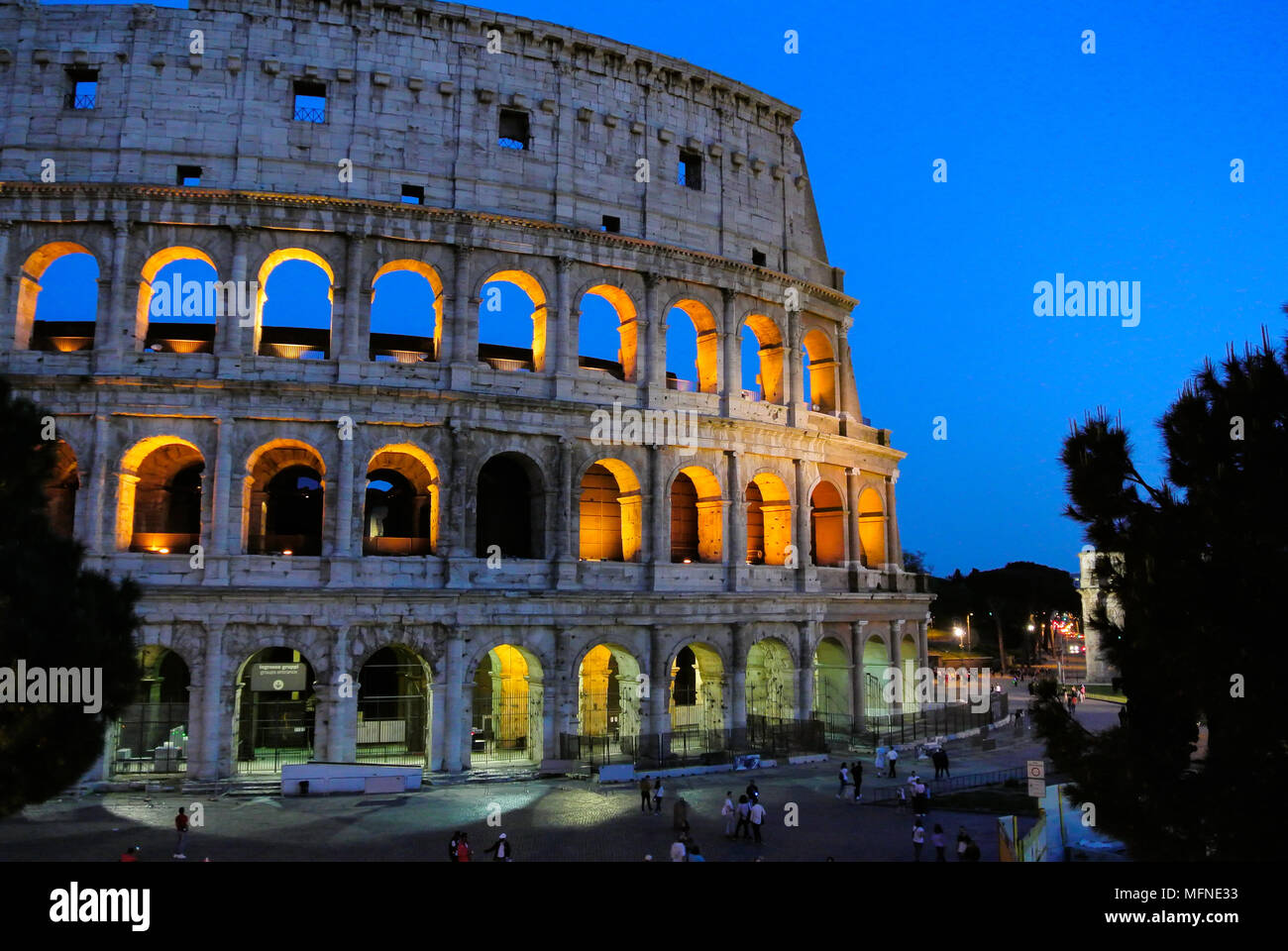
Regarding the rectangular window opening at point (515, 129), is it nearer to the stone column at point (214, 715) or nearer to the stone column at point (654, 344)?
the stone column at point (654, 344)

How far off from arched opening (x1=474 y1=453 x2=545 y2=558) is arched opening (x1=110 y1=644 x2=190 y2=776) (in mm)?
9284

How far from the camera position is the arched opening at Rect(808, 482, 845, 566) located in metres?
34.8

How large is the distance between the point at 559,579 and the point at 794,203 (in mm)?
16233

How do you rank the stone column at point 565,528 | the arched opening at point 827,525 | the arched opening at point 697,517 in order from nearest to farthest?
the stone column at point 565,528 → the arched opening at point 697,517 → the arched opening at point 827,525

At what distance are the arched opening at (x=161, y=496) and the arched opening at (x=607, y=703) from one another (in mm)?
12042

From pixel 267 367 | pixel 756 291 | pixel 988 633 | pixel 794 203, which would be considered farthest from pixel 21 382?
pixel 988 633

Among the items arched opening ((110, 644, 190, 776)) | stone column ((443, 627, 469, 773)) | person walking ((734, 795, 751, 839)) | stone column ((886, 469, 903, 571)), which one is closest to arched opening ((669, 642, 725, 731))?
stone column ((443, 627, 469, 773))

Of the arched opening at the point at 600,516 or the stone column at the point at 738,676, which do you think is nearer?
the stone column at the point at 738,676

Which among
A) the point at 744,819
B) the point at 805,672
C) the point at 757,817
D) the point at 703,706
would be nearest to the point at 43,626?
the point at 757,817

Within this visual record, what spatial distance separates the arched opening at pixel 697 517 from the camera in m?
30.6

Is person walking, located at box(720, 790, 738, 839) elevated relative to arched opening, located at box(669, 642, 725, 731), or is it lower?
lower

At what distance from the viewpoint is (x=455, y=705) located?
2589cm

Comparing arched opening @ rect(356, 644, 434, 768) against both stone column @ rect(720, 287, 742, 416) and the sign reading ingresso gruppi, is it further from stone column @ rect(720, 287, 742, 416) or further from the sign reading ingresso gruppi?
stone column @ rect(720, 287, 742, 416)

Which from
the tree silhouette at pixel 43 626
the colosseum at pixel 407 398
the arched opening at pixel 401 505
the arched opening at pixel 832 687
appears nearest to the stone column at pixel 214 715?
the colosseum at pixel 407 398
